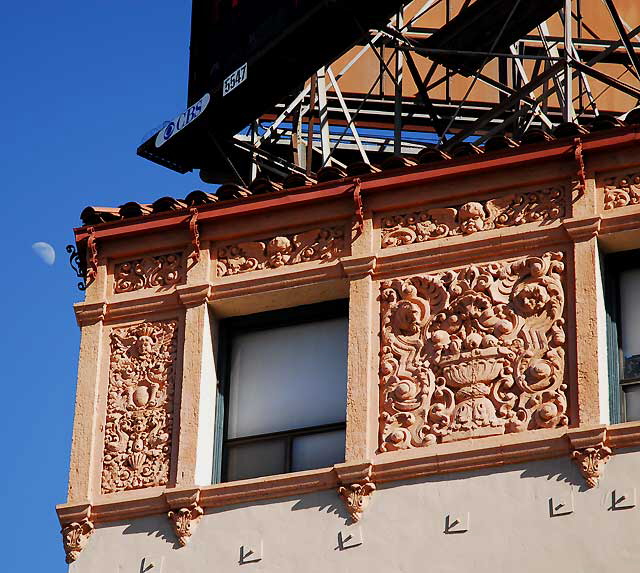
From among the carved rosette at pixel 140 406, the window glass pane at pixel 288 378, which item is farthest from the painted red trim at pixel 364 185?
the window glass pane at pixel 288 378

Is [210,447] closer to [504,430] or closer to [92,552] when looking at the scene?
[92,552]

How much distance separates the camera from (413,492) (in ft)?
60.9

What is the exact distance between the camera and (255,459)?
1994cm

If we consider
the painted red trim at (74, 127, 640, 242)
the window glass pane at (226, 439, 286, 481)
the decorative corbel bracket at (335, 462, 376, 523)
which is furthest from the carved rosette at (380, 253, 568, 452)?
the window glass pane at (226, 439, 286, 481)

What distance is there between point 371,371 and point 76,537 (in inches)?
134

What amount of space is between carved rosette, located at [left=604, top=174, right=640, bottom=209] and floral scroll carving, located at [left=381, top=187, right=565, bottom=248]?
46cm

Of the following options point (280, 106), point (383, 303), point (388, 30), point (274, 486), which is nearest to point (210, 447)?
point (274, 486)

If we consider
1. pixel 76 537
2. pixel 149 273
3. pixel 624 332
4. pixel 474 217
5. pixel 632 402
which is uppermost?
pixel 474 217

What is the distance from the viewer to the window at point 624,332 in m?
18.7

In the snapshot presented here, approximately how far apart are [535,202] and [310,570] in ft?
14.3

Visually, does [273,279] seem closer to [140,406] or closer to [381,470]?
[140,406]

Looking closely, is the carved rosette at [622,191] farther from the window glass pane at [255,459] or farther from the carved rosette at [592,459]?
the window glass pane at [255,459]

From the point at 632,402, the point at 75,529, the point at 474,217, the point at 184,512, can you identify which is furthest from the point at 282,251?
the point at 632,402

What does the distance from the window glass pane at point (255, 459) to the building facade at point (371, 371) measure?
2 centimetres
